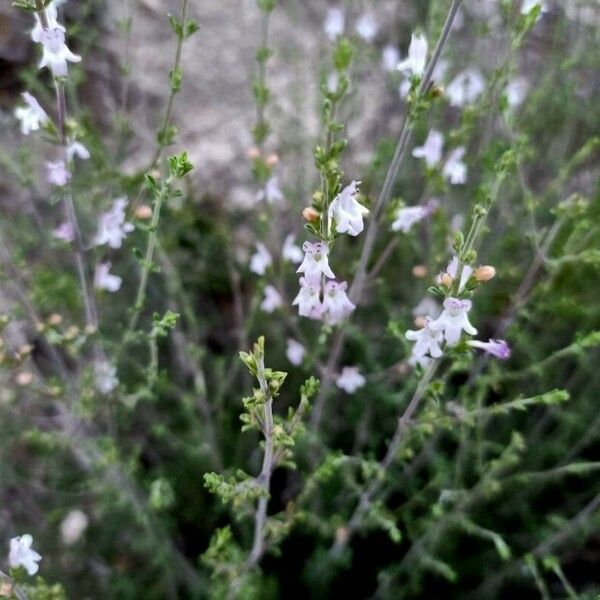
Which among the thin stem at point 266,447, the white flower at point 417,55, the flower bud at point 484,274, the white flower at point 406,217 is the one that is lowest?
the thin stem at point 266,447

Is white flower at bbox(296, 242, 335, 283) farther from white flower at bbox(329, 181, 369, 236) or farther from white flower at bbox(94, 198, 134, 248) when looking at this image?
white flower at bbox(94, 198, 134, 248)

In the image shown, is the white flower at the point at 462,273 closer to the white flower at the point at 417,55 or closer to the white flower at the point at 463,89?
the white flower at the point at 417,55

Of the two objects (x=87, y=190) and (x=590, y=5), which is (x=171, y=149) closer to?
(x=87, y=190)

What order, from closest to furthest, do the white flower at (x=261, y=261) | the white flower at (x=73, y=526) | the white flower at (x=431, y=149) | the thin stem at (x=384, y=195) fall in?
the thin stem at (x=384, y=195)
the white flower at (x=431, y=149)
the white flower at (x=261, y=261)
the white flower at (x=73, y=526)

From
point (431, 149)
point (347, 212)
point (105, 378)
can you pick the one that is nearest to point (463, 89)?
point (431, 149)

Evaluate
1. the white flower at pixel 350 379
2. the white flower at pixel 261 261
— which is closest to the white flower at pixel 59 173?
the white flower at pixel 261 261

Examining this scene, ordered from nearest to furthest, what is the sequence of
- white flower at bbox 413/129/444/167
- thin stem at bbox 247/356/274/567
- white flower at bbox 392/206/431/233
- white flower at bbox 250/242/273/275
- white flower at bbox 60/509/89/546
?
thin stem at bbox 247/356/274/567
white flower at bbox 392/206/431/233
white flower at bbox 413/129/444/167
white flower at bbox 250/242/273/275
white flower at bbox 60/509/89/546

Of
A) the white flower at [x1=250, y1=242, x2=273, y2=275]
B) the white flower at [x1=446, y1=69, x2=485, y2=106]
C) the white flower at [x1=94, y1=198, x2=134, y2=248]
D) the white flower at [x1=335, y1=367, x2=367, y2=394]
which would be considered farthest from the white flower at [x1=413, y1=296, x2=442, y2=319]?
the white flower at [x1=94, y1=198, x2=134, y2=248]
